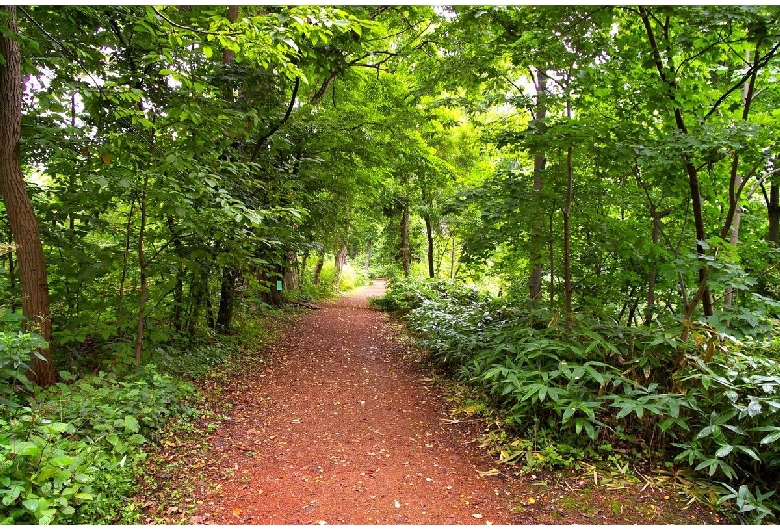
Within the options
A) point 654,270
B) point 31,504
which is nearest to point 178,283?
point 31,504

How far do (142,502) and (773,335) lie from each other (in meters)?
6.93

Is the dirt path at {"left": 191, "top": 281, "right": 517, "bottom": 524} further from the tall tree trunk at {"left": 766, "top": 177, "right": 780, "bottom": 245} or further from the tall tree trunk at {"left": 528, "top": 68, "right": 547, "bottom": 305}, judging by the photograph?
the tall tree trunk at {"left": 766, "top": 177, "right": 780, "bottom": 245}

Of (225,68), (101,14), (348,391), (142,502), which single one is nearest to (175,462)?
(142,502)

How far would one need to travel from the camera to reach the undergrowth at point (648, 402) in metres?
3.22

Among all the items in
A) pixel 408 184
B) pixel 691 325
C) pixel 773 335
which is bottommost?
pixel 773 335

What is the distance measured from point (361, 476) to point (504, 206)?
14.3 ft

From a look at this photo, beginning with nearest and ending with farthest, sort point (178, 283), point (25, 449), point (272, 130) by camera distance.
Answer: point (25, 449) < point (178, 283) < point (272, 130)

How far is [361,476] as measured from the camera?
143 inches

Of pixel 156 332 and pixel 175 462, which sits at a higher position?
pixel 156 332

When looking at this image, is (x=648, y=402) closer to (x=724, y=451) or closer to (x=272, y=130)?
(x=724, y=451)

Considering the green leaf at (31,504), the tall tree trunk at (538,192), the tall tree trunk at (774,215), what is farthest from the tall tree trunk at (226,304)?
the tall tree trunk at (774,215)

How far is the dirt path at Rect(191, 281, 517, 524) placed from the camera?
10.3 feet

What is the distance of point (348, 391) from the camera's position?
6.04 meters

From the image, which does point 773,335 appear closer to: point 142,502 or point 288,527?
point 288,527
